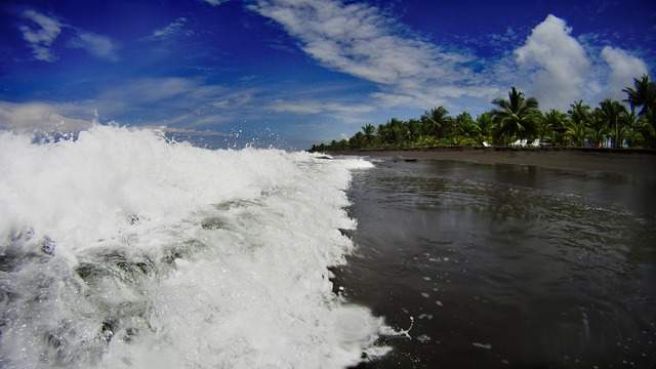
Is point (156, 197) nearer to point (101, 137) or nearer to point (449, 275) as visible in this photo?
point (101, 137)

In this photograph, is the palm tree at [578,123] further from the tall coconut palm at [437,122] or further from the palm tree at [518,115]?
the tall coconut palm at [437,122]

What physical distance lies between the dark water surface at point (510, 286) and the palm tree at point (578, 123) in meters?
47.1

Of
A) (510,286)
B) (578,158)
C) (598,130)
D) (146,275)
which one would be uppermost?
(598,130)

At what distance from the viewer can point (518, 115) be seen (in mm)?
49562

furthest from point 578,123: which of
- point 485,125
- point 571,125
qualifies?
point 485,125

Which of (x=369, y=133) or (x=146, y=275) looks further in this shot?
(x=369, y=133)

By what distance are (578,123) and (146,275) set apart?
59794 mm

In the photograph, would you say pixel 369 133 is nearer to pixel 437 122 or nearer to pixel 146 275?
pixel 437 122

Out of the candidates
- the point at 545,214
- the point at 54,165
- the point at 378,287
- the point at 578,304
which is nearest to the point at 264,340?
the point at 378,287

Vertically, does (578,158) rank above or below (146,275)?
above

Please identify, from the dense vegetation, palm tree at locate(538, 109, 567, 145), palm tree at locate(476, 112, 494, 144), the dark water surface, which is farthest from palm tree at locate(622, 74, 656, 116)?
the dark water surface

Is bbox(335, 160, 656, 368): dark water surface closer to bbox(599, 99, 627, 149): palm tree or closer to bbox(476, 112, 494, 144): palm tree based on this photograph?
bbox(599, 99, 627, 149): palm tree

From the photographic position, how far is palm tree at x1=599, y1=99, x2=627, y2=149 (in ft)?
145

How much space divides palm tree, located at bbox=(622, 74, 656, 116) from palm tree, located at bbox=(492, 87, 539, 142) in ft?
32.4
